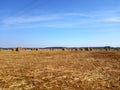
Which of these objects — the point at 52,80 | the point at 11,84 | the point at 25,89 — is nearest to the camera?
the point at 25,89

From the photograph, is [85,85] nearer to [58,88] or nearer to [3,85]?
[58,88]

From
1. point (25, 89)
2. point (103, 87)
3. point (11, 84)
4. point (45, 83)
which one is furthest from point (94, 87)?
point (11, 84)

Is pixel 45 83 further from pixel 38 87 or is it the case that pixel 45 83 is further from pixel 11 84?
pixel 11 84

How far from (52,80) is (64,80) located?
2.09ft

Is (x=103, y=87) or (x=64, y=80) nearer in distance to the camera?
(x=103, y=87)

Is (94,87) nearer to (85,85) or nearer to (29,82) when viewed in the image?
(85,85)

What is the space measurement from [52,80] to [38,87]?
1.64m

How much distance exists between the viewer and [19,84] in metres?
10.1

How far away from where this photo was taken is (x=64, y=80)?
37.0ft

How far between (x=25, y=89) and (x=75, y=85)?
2.41m

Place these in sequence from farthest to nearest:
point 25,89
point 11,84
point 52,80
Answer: point 52,80, point 11,84, point 25,89

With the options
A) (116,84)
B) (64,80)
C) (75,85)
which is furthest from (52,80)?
(116,84)

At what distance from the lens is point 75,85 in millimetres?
10148

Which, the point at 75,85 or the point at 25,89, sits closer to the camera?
the point at 25,89
